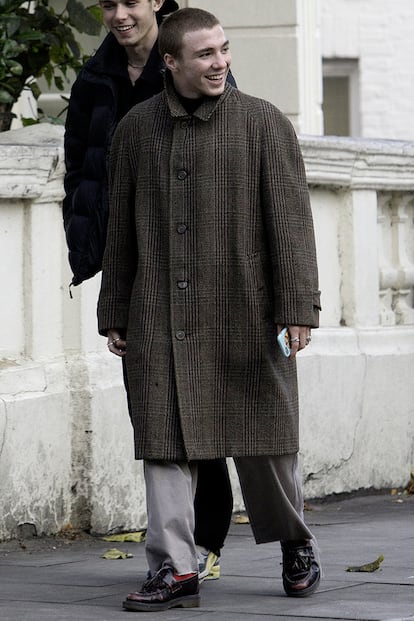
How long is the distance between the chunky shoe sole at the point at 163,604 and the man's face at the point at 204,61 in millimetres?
1482

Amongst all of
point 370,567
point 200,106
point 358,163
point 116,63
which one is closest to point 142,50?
point 116,63

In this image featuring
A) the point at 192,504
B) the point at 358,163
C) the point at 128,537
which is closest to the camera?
the point at 192,504

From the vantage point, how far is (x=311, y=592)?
5844 millimetres

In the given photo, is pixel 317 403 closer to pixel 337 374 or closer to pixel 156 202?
Answer: pixel 337 374

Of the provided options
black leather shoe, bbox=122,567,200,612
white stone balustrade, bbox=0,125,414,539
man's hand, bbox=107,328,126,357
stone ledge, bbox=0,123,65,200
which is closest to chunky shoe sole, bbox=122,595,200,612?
black leather shoe, bbox=122,567,200,612

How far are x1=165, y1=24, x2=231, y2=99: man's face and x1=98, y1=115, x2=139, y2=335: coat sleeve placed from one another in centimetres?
24

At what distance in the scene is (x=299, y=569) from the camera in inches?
230

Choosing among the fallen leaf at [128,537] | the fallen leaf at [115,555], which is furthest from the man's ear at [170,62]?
the fallen leaf at [128,537]

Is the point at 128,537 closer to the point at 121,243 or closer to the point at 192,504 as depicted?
the point at 192,504

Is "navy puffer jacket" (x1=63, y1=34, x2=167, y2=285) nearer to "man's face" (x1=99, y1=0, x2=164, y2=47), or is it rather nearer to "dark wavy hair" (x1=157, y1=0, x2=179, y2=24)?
"man's face" (x1=99, y1=0, x2=164, y2=47)

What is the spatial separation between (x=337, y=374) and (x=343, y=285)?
461mm

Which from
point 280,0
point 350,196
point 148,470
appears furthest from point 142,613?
point 280,0

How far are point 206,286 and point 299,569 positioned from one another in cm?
90

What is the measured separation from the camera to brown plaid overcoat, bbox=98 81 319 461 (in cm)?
572
